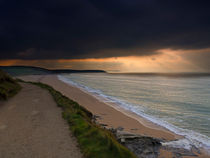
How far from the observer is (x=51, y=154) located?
7148 millimetres

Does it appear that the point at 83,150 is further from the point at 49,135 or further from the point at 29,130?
the point at 29,130

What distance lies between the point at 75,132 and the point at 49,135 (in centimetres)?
148

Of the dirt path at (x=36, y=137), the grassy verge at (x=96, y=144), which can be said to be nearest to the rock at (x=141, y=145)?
the grassy verge at (x=96, y=144)

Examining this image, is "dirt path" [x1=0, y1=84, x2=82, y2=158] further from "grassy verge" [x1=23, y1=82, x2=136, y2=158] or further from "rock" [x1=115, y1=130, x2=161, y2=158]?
"rock" [x1=115, y1=130, x2=161, y2=158]

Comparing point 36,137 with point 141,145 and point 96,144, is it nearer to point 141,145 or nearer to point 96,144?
point 96,144

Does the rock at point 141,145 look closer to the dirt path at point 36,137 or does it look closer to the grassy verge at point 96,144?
the grassy verge at point 96,144

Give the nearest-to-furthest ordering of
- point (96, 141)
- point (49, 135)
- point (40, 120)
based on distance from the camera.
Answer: point (96, 141), point (49, 135), point (40, 120)

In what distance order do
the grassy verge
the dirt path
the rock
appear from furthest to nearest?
1. the rock
2. the dirt path
3. the grassy verge

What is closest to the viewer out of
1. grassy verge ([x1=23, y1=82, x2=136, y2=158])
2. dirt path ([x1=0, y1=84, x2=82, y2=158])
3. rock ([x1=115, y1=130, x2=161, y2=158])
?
grassy verge ([x1=23, y1=82, x2=136, y2=158])

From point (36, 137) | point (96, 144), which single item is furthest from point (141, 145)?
point (36, 137)

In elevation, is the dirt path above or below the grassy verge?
below

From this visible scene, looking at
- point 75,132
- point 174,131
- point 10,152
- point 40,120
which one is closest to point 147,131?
point 174,131

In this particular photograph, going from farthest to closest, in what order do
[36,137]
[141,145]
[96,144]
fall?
1. [141,145]
2. [36,137]
3. [96,144]

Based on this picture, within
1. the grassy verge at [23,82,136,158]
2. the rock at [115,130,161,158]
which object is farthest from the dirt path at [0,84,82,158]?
the rock at [115,130,161,158]
